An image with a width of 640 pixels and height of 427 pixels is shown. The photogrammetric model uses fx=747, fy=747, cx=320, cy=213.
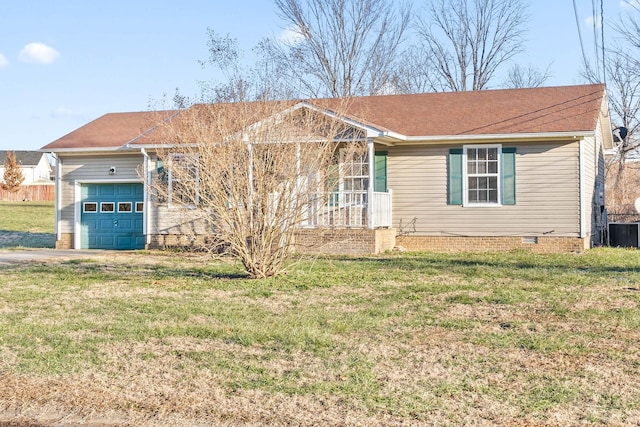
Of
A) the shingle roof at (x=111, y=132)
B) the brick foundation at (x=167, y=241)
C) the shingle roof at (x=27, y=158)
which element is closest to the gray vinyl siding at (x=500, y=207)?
the brick foundation at (x=167, y=241)

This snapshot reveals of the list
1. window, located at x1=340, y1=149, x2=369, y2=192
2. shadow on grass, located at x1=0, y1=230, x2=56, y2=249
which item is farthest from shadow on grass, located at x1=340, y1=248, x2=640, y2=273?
shadow on grass, located at x1=0, y1=230, x2=56, y2=249

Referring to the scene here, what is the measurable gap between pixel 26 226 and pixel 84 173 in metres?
11.4

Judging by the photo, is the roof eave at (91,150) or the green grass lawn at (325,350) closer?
the green grass lawn at (325,350)

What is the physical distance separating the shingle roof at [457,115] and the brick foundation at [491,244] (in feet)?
8.97

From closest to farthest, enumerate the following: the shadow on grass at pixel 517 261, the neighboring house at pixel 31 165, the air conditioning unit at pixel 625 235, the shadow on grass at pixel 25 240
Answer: the shadow on grass at pixel 517 261 < the air conditioning unit at pixel 625 235 < the shadow on grass at pixel 25 240 < the neighboring house at pixel 31 165

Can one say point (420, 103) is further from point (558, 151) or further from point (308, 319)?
point (308, 319)

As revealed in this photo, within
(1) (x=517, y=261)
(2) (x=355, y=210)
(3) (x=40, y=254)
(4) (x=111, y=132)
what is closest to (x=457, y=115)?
(2) (x=355, y=210)

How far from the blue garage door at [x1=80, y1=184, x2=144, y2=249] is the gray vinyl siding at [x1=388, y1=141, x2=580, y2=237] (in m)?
7.65

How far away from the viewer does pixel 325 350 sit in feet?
24.2

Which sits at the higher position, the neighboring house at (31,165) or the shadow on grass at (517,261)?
the neighboring house at (31,165)

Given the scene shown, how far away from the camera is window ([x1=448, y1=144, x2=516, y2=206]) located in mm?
19344

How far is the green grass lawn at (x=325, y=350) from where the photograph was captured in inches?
221

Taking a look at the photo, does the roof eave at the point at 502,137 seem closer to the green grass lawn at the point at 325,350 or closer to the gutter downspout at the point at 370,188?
the gutter downspout at the point at 370,188

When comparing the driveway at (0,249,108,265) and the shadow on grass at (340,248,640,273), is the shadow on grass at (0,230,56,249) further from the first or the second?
the shadow on grass at (340,248,640,273)
